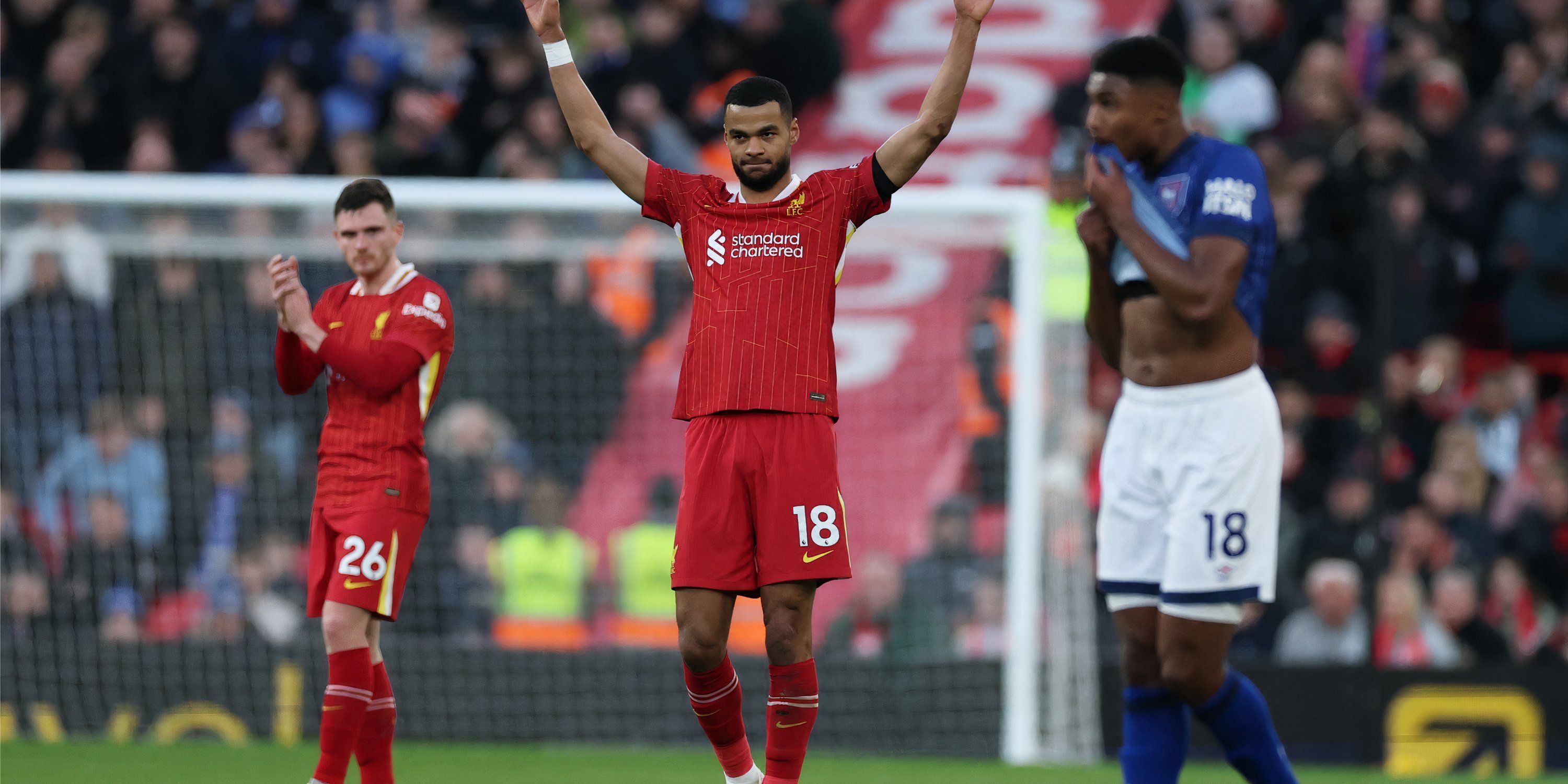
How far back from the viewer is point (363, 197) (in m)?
5.87

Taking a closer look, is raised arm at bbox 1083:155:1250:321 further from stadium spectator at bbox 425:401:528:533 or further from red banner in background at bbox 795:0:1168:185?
red banner in background at bbox 795:0:1168:185

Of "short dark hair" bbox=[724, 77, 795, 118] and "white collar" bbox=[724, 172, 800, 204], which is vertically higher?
"short dark hair" bbox=[724, 77, 795, 118]

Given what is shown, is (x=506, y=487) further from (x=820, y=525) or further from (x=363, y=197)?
(x=820, y=525)

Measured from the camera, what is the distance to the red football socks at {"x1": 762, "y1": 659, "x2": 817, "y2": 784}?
4941 millimetres

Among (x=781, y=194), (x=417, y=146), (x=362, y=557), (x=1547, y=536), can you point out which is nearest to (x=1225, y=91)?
(x=1547, y=536)

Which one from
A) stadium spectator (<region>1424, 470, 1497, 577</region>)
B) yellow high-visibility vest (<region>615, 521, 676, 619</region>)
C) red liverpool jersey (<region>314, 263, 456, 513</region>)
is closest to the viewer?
red liverpool jersey (<region>314, 263, 456, 513</region>)

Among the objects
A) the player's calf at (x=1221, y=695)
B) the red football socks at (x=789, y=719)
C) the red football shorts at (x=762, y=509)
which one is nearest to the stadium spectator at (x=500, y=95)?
the red football shorts at (x=762, y=509)

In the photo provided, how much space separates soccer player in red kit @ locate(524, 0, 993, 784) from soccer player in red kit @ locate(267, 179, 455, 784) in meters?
1.15

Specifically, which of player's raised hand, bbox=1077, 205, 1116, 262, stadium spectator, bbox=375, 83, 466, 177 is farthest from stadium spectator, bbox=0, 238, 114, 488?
player's raised hand, bbox=1077, 205, 1116, 262

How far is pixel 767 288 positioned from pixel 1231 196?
1.32 meters

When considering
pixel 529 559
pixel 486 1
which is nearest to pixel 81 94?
pixel 486 1

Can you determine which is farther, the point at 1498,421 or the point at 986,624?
the point at 1498,421

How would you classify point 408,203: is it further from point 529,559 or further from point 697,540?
point 697,540

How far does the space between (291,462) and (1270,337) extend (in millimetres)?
5719
